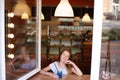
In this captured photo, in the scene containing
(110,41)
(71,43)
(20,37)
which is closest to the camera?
(110,41)

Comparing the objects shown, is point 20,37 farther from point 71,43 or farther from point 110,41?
point 71,43

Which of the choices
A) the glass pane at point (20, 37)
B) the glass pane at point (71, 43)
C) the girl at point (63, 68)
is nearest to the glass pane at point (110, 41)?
the girl at point (63, 68)

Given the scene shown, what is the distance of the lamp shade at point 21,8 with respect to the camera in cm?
248

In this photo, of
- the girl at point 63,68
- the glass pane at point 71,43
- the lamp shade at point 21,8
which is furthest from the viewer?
the glass pane at point 71,43

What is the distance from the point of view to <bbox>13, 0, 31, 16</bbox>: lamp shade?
2482 millimetres

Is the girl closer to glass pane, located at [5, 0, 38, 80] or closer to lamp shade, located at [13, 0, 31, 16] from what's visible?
glass pane, located at [5, 0, 38, 80]

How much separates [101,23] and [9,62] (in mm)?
851

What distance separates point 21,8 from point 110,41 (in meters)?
1.04

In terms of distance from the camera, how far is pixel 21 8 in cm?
268

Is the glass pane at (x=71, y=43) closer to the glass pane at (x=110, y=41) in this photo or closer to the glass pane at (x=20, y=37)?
the glass pane at (x=20, y=37)

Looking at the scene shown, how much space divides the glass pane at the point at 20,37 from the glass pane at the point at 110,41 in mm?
778

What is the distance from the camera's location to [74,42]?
5844 millimetres

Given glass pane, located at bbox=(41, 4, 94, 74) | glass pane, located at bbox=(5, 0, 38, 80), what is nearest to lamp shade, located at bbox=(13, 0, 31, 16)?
glass pane, located at bbox=(5, 0, 38, 80)

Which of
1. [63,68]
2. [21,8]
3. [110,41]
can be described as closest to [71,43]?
[63,68]
